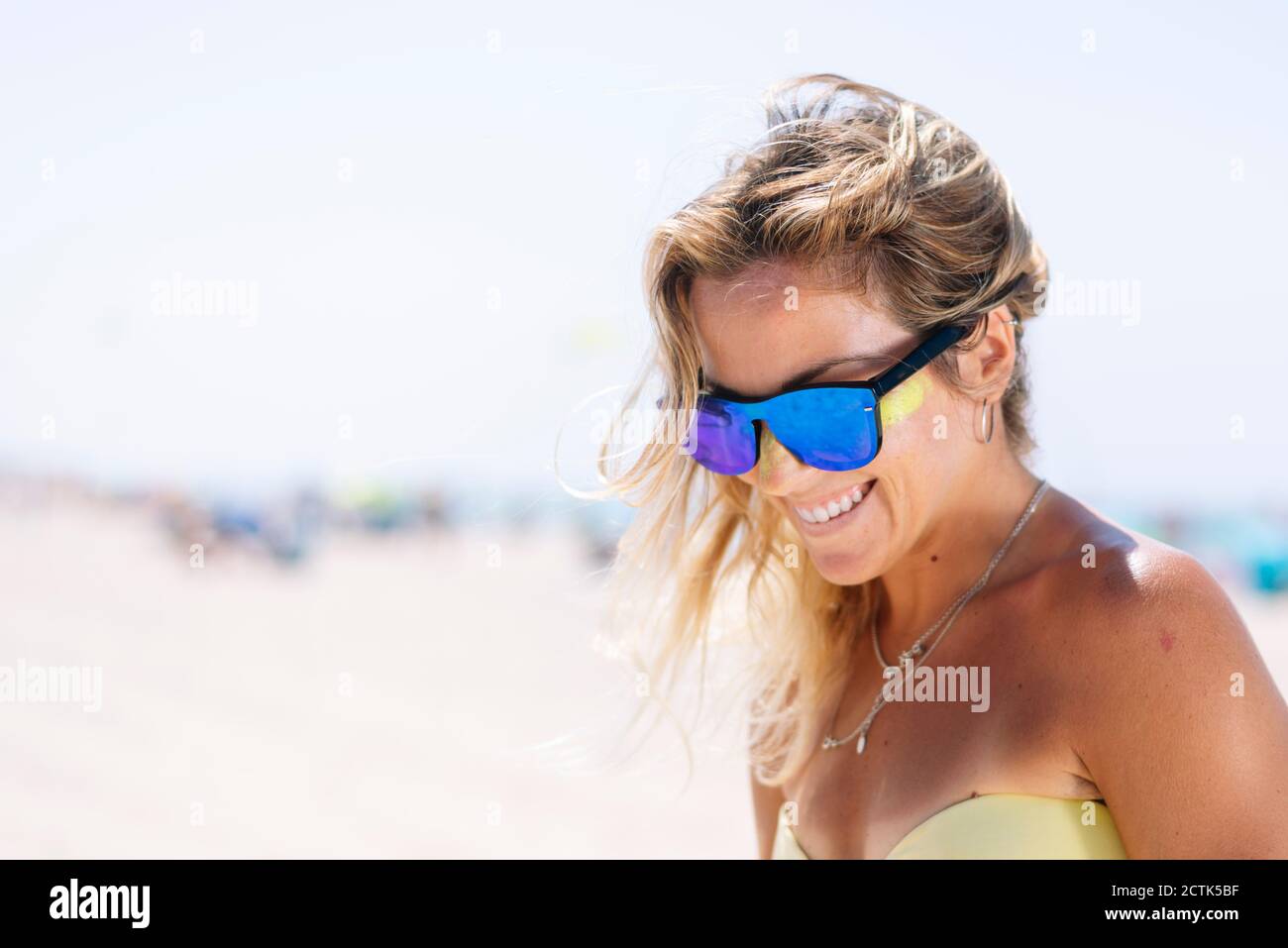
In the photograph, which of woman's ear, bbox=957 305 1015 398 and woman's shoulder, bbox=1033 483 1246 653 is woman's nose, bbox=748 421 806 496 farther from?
woman's shoulder, bbox=1033 483 1246 653

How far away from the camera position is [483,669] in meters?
12.3

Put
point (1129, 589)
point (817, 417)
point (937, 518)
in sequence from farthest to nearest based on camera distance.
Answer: point (937, 518) < point (817, 417) < point (1129, 589)

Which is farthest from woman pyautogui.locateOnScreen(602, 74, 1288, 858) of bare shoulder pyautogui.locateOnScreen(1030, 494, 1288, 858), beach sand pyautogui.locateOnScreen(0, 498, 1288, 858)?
beach sand pyautogui.locateOnScreen(0, 498, 1288, 858)

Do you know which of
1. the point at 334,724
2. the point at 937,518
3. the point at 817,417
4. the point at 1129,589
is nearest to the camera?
the point at 1129,589

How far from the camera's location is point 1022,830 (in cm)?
166

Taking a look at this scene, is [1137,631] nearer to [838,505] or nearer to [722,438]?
[838,505]

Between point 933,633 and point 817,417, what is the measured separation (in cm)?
56

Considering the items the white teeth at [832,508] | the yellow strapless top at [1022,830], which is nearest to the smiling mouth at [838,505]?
the white teeth at [832,508]

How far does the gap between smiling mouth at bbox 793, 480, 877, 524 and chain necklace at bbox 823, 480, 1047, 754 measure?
0.95ft

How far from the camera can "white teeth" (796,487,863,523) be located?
6.29 ft

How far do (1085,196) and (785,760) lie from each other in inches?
1783

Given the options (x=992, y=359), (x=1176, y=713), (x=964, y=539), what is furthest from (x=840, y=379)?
(x=1176, y=713)
